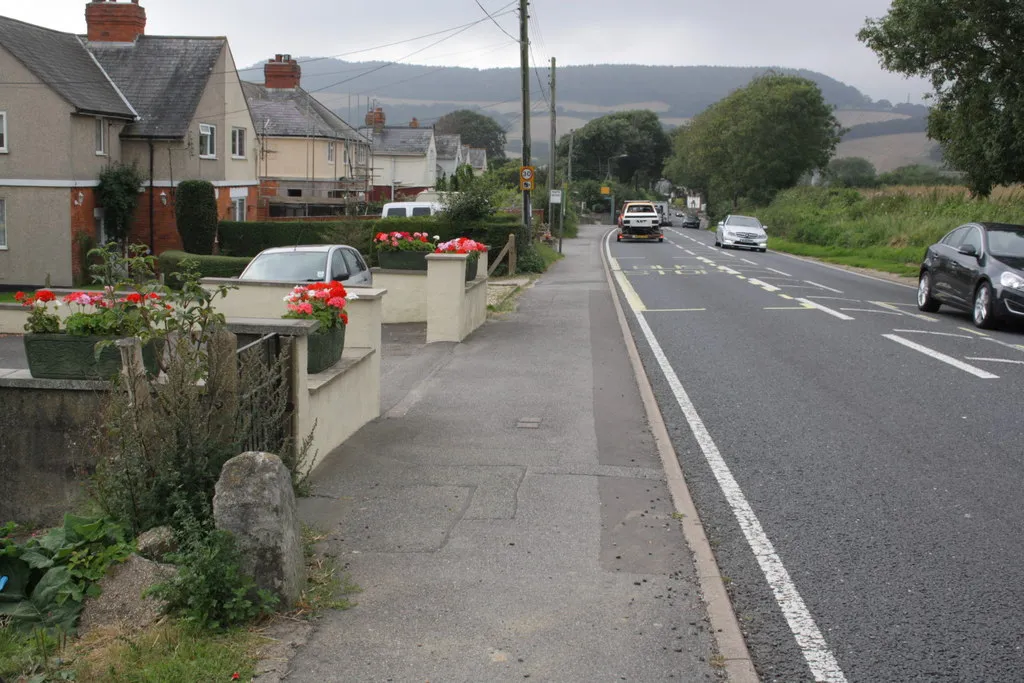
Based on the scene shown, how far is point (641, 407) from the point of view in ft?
34.5

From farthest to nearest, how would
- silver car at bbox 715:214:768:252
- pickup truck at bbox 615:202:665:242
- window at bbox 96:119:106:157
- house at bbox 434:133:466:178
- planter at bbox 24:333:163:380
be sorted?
house at bbox 434:133:466:178 < pickup truck at bbox 615:202:665:242 < silver car at bbox 715:214:768:252 < window at bbox 96:119:106:157 < planter at bbox 24:333:163:380

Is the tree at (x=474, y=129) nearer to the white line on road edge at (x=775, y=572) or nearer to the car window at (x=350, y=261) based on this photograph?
the car window at (x=350, y=261)

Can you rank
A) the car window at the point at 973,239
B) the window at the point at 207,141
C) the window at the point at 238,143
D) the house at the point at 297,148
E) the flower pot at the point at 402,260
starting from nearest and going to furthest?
the car window at the point at 973,239, the flower pot at the point at 402,260, the window at the point at 207,141, the window at the point at 238,143, the house at the point at 297,148

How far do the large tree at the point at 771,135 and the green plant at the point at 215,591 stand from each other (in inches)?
3256

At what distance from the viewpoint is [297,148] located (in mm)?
55594

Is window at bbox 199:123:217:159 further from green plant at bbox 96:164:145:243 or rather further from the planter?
the planter

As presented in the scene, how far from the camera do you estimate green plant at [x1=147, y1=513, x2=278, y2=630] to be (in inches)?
191

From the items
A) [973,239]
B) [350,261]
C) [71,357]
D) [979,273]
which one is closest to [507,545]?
[71,357]

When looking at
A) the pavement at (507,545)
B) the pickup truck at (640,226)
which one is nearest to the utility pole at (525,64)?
the pickup truck at (640,226)

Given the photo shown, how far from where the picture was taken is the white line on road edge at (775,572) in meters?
4.70

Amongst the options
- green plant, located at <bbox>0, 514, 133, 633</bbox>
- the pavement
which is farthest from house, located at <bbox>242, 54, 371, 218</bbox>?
green plant, located at <bbox>0, 514, 133, 633</bbox>

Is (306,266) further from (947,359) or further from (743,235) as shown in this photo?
(743,235)

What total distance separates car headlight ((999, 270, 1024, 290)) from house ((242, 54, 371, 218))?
38.8m

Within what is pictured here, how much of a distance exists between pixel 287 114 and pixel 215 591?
54380 mm
